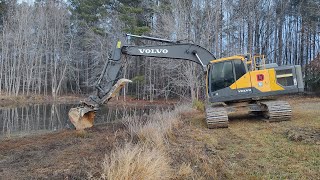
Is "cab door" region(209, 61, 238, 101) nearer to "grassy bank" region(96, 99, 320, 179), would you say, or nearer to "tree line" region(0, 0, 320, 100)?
"grassy bank" region(96, 99, 320, 179)

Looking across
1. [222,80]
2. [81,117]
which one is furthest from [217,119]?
[81,117]

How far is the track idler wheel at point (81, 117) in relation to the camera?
34.1ft

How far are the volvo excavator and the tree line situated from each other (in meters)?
17.1

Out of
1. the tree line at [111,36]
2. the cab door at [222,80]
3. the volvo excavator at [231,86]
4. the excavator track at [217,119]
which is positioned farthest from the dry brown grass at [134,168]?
the tree line at [111,36]

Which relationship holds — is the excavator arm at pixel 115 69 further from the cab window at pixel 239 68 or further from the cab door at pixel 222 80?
the cab window at pixel 239 68

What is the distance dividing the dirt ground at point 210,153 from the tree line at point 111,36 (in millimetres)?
19183

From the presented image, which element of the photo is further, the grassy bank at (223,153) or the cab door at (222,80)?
the cab door at (222,80)

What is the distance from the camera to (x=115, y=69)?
35.8 feet

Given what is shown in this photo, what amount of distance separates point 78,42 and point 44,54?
4.65 metres

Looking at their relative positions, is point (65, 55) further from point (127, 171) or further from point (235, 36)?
point (127, 171)

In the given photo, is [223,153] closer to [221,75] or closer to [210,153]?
[210,153]

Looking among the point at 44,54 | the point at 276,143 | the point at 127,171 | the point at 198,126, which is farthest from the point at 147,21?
the point at 127,171

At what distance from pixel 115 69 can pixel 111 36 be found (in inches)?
917

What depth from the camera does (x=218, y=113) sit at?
969cm
